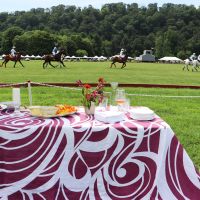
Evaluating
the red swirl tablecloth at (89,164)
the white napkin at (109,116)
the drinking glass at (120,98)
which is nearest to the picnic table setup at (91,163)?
the red swirl tablecloth at (89,164)

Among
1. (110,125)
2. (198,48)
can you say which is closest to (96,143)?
(110,125)

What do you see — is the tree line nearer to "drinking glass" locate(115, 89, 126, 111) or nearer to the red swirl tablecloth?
"drinking glass" locate(115, 89, 126, 111)

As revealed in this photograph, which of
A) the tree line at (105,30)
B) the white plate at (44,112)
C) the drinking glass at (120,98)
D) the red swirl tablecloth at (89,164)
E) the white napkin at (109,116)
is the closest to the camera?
the red swirl tablecloth at (89,164)

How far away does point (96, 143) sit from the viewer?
3.97 m

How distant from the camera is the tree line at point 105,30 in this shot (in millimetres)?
100938

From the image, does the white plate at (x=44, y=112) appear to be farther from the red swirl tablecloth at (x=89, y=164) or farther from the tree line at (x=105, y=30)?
the tree line at (x=105, y=30)

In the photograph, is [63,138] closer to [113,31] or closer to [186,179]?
[186,179]

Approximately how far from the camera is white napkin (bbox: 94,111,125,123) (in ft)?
13.5

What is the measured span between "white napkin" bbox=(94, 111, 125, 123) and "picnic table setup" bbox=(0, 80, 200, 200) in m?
0.10

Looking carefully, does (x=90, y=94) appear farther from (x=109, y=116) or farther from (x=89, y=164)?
(x=89, y=164)

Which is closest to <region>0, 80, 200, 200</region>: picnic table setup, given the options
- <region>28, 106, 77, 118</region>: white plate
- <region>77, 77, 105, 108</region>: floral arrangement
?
<region>28, 106, 77, 118</region>: white plate

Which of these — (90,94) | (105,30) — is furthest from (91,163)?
(105,30)

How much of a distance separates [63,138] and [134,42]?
109 meters

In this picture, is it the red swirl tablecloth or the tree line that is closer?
the red swirl tablecloth
